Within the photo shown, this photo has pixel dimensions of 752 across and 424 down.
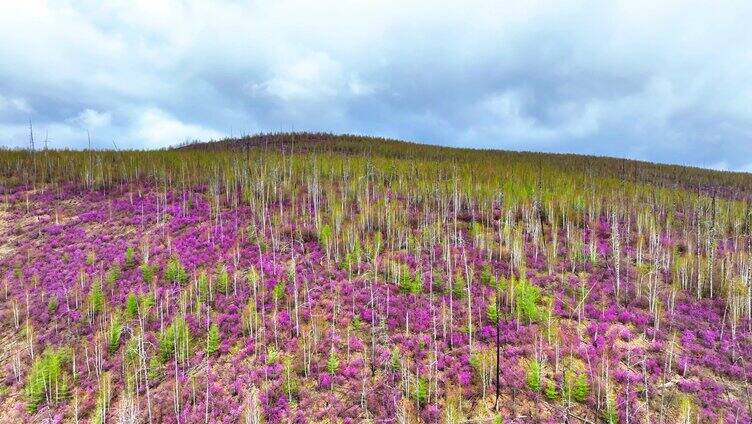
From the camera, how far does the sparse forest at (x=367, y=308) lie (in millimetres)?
7668

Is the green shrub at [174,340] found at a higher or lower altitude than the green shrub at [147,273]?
lower

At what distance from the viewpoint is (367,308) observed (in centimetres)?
1012

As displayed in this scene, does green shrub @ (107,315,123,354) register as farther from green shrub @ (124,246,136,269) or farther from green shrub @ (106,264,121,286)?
green shrub @ (124,246,136,269)

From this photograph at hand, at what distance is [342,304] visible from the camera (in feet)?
34.0

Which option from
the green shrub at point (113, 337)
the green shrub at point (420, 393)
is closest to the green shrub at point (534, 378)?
the green shrub at point (420, 393)

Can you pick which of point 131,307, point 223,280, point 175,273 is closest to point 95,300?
point 131,307

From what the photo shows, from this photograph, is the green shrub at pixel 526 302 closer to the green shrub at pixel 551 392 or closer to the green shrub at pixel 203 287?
the green shrub at pixel 551 392

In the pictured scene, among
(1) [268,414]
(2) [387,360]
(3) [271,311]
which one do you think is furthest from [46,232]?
(2) [387,360]

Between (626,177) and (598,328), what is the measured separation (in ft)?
75.1

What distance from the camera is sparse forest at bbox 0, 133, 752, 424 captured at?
767 centimetres

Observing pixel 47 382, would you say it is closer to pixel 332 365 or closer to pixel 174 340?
pixel 174 340

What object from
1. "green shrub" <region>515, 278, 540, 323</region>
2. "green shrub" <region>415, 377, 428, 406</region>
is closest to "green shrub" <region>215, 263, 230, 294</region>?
"green shrub" <region>415, 377, 428, 406</region>

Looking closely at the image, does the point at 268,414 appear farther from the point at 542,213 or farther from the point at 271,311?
the point at 542,213

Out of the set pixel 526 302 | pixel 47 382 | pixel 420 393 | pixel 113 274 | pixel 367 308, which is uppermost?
pixel 113 274
